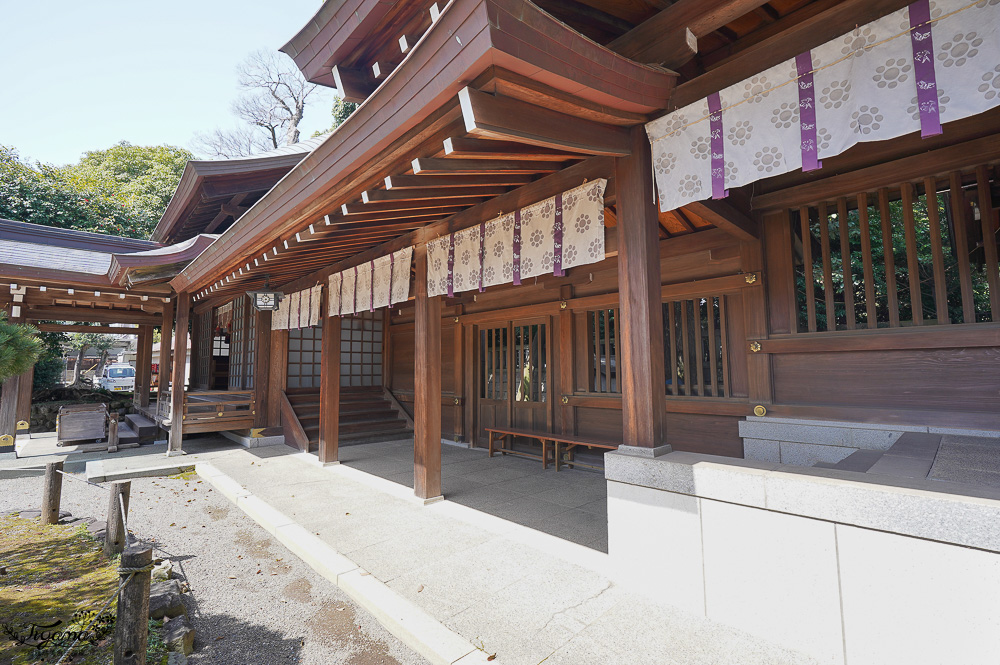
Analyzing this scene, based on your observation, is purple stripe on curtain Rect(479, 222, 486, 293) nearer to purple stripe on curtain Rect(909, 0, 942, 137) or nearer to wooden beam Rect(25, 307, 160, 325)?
purple stripe on curtain Rect(909, 0, 942, 137)

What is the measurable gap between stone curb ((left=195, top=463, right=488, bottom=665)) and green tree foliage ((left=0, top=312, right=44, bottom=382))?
2.63m

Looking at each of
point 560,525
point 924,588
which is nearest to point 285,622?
point 560,525

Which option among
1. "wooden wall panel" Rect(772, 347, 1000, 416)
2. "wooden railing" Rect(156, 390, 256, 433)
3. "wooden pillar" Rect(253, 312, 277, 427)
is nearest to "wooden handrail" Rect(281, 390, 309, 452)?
"wooden pillar" Rect(253, 312, 277, 427)

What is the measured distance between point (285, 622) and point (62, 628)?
4.63ft

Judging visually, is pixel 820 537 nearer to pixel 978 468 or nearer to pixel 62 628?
pixel 978 468

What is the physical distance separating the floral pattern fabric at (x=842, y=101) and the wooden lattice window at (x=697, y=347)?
275 cm

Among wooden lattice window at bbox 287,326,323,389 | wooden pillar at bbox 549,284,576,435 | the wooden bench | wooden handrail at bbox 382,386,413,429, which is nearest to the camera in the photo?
the wooden bench

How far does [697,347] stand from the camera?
5.55 meters

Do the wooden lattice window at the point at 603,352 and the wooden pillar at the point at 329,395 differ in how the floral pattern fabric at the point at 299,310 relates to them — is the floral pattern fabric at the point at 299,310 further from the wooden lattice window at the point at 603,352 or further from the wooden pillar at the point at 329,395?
the wooden lattice window at the point at 603,352

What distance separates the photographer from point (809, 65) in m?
2.61

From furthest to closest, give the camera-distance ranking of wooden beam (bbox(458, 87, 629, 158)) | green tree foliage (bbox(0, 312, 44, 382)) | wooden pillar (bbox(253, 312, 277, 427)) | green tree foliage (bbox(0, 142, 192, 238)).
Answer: green tree foliage (bbox(0, 142, 192, 238)), wooden pillar (bbox(253, 312, 277, 427)), green tree foliage (bbox(0, 312, 44, 382)), wooden beam (bbox(458, 87, 629, 158))

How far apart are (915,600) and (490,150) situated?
3381 millimetres

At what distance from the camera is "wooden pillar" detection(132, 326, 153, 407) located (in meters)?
13.3

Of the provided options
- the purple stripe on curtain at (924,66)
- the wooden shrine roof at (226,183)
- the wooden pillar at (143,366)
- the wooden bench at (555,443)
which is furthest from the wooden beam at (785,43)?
the wooden pillar at (143,366)
